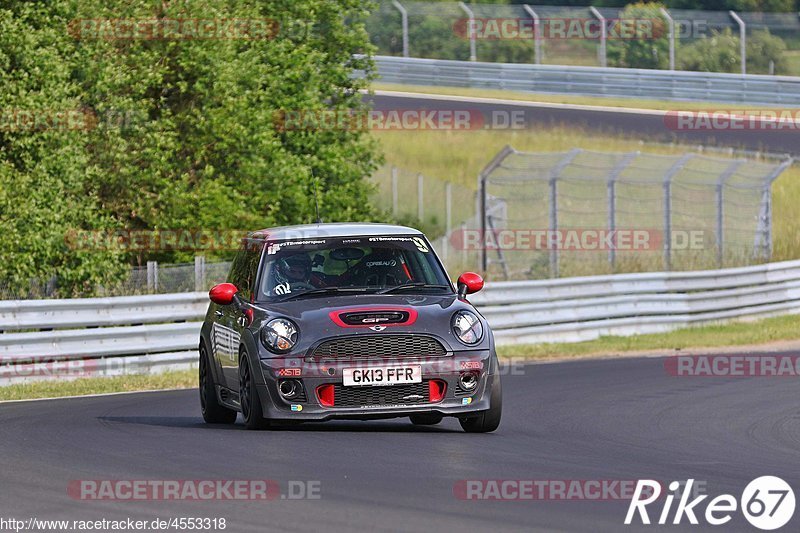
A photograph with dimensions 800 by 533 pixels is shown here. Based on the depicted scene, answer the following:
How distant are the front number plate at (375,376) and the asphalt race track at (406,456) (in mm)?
383

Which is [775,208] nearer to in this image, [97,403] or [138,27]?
[138,27]

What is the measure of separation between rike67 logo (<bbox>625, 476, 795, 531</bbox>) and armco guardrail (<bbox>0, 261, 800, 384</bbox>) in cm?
1033

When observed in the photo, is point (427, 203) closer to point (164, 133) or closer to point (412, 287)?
point (164, 133)

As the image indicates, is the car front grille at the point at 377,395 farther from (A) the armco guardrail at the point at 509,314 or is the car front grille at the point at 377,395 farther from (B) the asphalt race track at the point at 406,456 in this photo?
(A) the armco guardrail at the point at 509,314

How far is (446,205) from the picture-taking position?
1460 inches

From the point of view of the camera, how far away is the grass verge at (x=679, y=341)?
71.9ft

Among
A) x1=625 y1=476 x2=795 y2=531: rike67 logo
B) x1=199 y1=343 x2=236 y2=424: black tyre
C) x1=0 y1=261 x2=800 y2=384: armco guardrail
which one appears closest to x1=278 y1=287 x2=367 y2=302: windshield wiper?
x1=199 y1=343 x2=236 y2=424: black tyre

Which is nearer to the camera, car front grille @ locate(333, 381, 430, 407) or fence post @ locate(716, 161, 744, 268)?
car front grille @ locate(333, 381, 430, 407)

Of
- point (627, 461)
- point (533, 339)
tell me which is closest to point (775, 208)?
point (533, 339)

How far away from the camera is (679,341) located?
23.1m

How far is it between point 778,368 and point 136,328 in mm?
7568

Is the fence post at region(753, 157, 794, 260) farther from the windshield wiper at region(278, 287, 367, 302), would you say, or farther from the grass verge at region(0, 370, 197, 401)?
the windshield wiper at region(278, 287, 367, 302)

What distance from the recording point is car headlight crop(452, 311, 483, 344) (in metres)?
11.0

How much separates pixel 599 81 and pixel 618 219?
27.9ft
